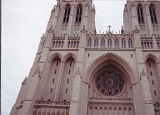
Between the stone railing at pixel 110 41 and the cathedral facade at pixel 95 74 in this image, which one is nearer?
the cathedral facade at pixel 95 74

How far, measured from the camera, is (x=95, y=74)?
1002 inches

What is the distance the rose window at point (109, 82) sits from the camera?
78.5ft

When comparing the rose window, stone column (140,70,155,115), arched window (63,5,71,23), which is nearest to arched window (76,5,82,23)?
arched window (63,5,71,23)

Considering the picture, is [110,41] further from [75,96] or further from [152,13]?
[152,13]

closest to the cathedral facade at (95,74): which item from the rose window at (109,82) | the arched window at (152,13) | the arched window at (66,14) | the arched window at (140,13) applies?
the rose window at (109,82)

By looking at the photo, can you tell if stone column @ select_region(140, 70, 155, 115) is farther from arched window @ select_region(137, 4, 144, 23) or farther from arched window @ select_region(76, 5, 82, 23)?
arched window @ select_region(76, 5, 82, 23)

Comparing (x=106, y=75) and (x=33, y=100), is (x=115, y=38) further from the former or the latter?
(x=33, y=100)

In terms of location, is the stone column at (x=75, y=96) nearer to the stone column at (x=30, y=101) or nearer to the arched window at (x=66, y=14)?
the stone column at (x=30, y=101)

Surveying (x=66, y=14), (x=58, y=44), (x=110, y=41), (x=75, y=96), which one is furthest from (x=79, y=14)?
(x=75, y=96)

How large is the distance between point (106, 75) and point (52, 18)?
48.5 ft

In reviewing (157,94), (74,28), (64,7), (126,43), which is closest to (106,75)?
(126,43)

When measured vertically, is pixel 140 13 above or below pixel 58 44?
above

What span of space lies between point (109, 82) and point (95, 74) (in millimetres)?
2411

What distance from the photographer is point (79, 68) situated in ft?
75.5
